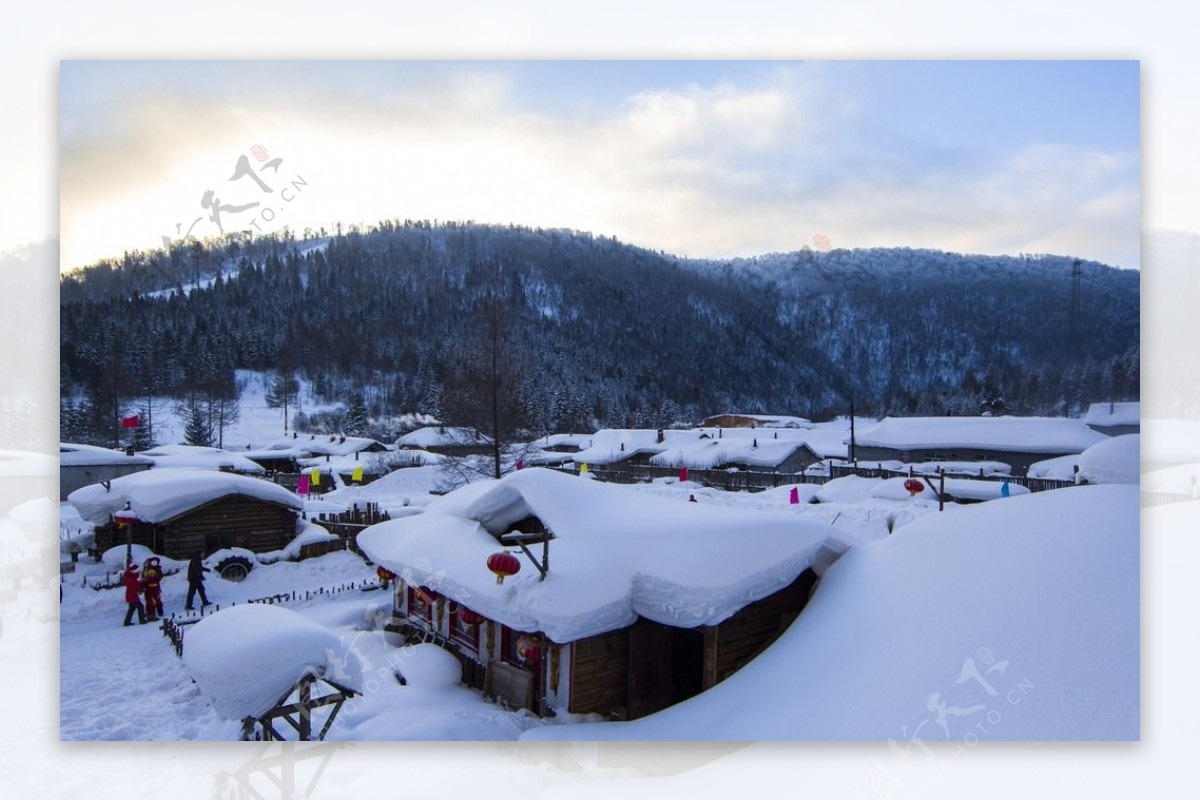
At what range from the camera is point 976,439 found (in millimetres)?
8242

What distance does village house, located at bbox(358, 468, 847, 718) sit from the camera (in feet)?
12.1

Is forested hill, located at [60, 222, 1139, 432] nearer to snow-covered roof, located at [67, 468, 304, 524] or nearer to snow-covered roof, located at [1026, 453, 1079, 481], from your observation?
snow-covered roof, located at [1026, 453, 1079, 481]

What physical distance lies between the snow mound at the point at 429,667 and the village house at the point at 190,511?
4.16m

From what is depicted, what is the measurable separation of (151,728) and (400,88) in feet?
14.2

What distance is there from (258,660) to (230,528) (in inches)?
239

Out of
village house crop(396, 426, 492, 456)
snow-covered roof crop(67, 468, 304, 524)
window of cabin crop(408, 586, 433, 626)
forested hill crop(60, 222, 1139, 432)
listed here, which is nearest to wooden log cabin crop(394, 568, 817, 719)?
window of cabin crop(408, 586, 433, 626)

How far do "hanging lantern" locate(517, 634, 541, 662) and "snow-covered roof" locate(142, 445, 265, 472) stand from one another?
4075 mm

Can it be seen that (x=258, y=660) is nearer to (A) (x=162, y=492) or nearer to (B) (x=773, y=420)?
(A) (x=162, y=492)

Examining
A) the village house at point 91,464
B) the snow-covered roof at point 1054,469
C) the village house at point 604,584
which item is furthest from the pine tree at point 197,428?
the snow-covered roof at point 1054,469

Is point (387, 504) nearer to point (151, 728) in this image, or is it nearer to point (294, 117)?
point (151, 728)

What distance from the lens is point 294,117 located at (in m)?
3.79

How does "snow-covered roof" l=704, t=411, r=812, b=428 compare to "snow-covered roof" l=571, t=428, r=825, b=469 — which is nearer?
"snow-covered roof" l=704, t=411, r=812, b=428

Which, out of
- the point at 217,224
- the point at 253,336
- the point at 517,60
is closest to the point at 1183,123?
the point at 517,60

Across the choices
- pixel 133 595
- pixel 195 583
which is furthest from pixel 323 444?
pixel 133 595
